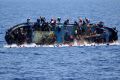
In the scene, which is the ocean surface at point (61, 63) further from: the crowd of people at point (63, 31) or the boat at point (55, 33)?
the crowd of people at point (63, 31)

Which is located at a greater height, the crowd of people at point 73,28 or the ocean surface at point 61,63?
the crowd of people at point 73,28

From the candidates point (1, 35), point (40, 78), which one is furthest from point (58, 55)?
point (1, 35)

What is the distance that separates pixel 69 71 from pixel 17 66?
16.2 feet

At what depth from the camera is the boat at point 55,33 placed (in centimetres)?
6544

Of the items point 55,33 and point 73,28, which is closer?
point 55,33

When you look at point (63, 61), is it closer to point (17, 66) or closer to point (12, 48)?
point (17, 66)

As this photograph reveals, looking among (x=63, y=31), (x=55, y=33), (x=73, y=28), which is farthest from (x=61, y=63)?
(x=73, y=28)

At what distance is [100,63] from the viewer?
2234 inches

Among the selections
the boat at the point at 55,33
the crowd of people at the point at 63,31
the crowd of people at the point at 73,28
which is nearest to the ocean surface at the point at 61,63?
the boat at the point at 55,33

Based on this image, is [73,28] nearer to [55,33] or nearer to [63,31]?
[63,31]

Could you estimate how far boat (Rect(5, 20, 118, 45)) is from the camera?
65.4m

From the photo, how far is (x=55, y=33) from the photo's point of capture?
6644 cm

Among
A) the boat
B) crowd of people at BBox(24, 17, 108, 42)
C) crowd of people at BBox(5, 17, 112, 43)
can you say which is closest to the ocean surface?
the boat

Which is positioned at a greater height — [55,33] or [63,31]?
[63,31]
